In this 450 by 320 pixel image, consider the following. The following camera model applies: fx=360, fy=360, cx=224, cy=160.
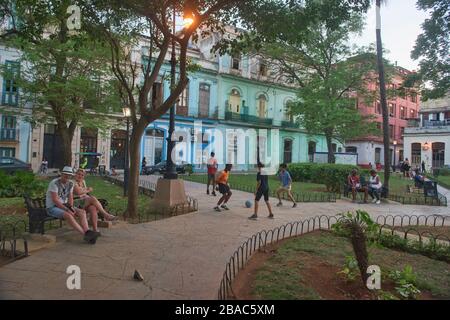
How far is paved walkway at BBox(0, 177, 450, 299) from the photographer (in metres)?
3.88

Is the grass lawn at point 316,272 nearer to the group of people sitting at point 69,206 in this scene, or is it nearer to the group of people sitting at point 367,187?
the group of people sitting at point 69,206

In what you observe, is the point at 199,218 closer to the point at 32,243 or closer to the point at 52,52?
the point at 32,243

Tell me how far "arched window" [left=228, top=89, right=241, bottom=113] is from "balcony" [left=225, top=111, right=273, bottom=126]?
1.84 ft

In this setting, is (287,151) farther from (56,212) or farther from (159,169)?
(56,212)

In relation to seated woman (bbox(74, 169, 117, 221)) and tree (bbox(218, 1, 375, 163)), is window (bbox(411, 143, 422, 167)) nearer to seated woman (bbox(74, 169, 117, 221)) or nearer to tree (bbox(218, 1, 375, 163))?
tree (bbox(218, 1, 375, 163))

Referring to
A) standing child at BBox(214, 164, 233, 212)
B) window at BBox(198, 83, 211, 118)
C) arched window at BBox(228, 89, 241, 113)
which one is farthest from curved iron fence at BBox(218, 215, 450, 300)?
arched window at BBox(228, 89, 241, 113)

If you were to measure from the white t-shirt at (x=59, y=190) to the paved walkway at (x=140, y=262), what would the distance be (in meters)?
0.63

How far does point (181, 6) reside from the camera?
28.3 feet

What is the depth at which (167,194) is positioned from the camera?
360 inches

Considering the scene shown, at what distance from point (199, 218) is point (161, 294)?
4614mm

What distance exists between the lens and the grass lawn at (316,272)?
4.01 metres

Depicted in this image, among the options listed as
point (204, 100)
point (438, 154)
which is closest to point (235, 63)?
point (204, 100)

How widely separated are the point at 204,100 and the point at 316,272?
28.1 m
